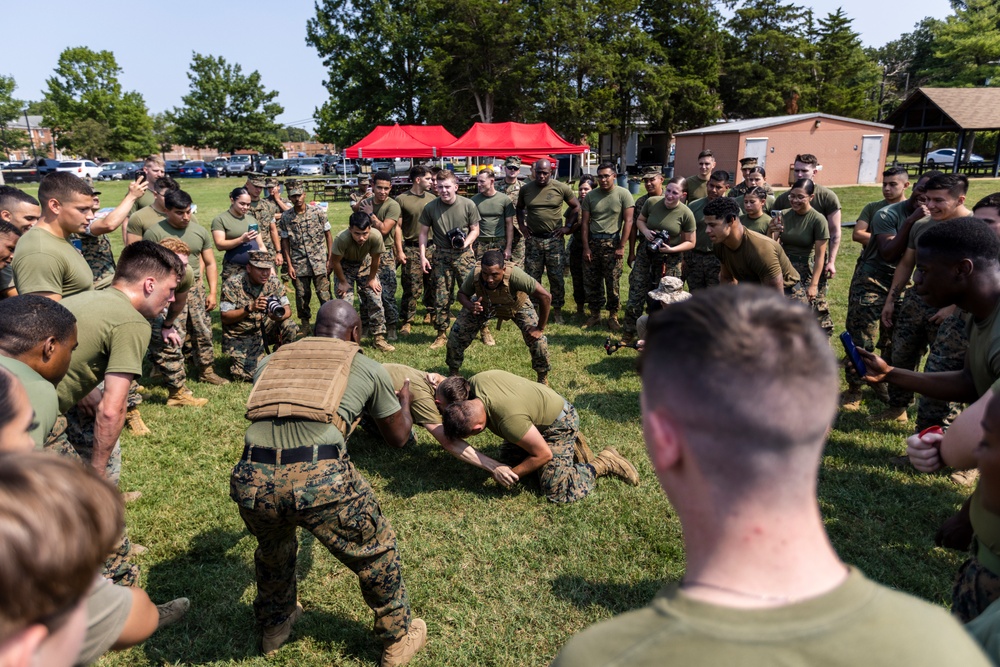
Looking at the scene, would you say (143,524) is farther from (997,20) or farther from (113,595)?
(997,20)

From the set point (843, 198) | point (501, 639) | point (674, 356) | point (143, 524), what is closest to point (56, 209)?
point (143, 524)

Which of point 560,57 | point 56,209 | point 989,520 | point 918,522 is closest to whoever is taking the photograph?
point 989,520

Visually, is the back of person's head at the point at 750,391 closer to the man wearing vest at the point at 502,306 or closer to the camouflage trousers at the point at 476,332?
the man wearing vest at the point at 502,306

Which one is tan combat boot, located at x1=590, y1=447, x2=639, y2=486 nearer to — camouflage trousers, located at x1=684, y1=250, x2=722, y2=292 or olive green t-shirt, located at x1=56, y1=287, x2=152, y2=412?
olive green t-shirt, located at x1=56, y1=287, x2=152, y2=412

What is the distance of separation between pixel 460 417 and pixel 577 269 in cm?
571

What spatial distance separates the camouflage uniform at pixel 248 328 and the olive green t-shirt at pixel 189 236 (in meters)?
0.46

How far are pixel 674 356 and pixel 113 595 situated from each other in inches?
72.9

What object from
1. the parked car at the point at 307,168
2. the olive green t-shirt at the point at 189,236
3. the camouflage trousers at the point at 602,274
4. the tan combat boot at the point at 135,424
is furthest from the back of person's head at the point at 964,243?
the parked car at the point at 307,168

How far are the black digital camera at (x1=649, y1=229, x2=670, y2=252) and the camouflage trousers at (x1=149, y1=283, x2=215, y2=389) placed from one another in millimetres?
5595

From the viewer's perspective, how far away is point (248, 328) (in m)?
7.46

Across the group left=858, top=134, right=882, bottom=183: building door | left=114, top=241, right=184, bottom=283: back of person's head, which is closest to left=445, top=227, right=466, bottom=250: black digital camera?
left=114, top=241, right=184, bottom=283: back of person's head

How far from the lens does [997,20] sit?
50500 mm

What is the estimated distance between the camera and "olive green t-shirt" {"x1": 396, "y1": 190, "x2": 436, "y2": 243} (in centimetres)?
971

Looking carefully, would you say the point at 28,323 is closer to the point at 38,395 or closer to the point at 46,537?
the point at 38,395
